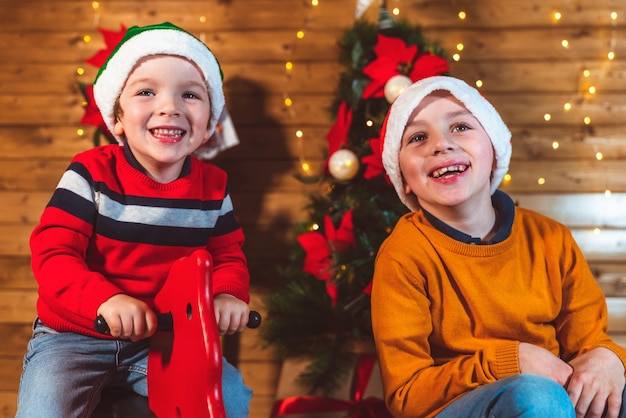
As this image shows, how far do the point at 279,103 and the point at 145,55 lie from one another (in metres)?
0.77

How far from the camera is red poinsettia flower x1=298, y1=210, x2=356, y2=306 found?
1670mm

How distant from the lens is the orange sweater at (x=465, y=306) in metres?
1.12

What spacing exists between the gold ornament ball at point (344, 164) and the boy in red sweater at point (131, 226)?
38 centimetres

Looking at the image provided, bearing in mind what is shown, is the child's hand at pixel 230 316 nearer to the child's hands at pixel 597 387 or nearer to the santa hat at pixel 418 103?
the santa hat at pixel 418 103

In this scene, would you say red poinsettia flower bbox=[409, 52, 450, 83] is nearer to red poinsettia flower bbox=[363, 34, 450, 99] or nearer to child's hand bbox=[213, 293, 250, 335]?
red poinsettia flower bbox=[363, 34, 450, 99]

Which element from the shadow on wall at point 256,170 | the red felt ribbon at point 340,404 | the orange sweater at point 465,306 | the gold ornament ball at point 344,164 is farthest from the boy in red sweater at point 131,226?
the shadow on wall at point 256,170

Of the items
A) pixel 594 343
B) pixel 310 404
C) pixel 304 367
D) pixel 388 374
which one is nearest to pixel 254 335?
pixel 304 367

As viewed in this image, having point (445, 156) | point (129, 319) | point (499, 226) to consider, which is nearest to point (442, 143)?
point (445, 156)

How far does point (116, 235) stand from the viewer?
127 centimetres

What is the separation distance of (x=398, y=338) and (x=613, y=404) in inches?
14.0

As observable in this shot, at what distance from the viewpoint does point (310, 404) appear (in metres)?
1.69

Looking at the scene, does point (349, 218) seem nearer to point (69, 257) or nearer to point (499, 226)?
point (499, 226)

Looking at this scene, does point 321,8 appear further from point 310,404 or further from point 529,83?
point 310,404

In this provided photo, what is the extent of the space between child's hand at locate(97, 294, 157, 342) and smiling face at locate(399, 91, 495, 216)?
0.53m
